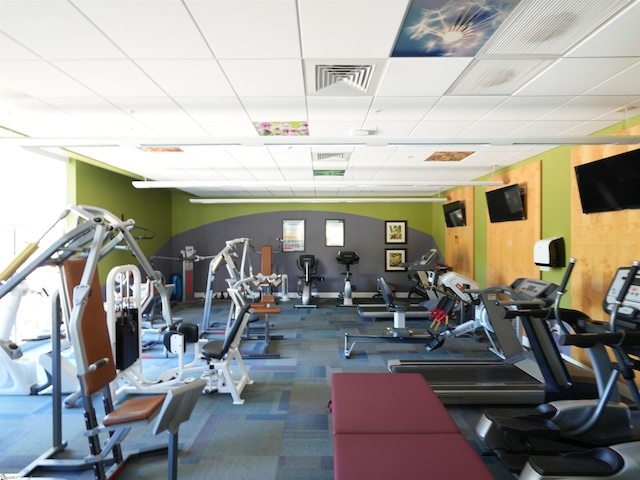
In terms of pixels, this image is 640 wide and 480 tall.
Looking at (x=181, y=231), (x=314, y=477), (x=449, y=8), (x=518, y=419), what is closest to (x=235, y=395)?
(x=314, y=477)

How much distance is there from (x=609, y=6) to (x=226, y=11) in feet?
6.83

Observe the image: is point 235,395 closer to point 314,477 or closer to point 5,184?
point 314,477

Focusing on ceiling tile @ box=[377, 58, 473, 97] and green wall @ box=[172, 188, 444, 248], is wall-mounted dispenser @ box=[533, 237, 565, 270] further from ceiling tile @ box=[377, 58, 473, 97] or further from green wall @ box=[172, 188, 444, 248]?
green wall @ box=[172, 188, 444, 248]

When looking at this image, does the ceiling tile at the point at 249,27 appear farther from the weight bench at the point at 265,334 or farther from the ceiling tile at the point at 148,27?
the weight bench at the point at 265,334

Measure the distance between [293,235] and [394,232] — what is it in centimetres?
270

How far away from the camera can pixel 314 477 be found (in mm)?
2076

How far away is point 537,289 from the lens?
3555 mm

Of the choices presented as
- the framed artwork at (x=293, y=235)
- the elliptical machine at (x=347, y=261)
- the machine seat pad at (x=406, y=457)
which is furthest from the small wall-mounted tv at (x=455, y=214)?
the machine seat pad at (x=406, y=457)

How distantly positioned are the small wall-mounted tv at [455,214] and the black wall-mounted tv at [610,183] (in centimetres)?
320

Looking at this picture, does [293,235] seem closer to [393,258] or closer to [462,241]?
[393,258]

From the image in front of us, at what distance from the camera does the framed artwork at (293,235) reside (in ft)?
28.1

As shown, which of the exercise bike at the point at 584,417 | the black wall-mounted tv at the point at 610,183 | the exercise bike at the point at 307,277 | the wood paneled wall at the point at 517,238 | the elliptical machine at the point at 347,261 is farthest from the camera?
the elliptical machine at the point at 347,261

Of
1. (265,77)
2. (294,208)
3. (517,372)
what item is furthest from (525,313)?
(294,208)

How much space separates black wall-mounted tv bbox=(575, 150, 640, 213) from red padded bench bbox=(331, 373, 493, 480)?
9.10 feet
